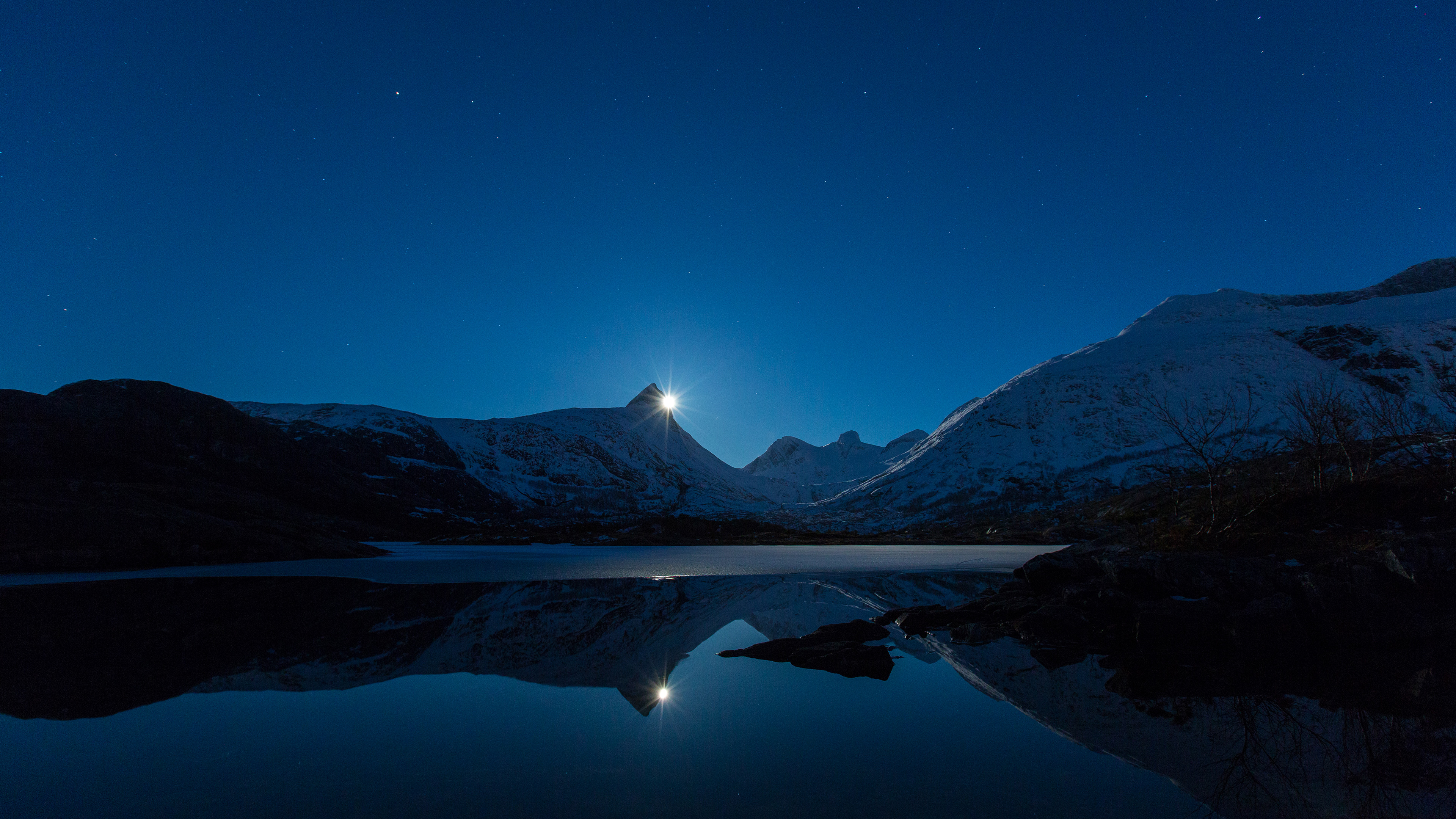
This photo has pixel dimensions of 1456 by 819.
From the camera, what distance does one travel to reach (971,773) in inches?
352

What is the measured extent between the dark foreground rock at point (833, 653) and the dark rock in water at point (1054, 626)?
4967 millimetres

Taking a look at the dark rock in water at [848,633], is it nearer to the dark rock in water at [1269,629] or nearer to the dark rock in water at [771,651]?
the dark rock in water at [771,651]

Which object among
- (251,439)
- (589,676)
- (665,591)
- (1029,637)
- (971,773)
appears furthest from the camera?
(251,439)

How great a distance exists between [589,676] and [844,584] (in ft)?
82.5

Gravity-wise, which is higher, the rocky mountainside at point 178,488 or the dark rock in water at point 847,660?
the rocky mountainside at point 178,488

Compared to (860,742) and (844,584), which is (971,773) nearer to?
(860,742)

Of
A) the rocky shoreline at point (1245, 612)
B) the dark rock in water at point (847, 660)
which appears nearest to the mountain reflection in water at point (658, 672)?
the dark rock in water at point (847, 660)

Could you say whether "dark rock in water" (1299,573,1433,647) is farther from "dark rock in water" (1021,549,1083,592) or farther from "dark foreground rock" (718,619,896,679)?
"dark foreground rock" (718,619,896,679)

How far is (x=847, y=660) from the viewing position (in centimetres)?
1609

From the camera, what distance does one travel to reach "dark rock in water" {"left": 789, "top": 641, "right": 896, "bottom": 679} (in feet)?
50.7

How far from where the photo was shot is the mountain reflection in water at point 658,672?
901 cm

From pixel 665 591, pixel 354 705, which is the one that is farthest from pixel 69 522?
pixel 354 705

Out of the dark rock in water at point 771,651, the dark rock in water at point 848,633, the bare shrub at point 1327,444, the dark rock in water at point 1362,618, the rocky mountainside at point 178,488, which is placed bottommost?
the dark rock in water at point 1362,618

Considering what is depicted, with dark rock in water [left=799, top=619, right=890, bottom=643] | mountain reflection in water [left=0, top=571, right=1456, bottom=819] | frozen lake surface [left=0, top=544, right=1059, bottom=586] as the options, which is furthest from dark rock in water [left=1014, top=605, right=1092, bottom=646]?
frozen lake surface [left=0, top=544, right=1059, bottom=586]
